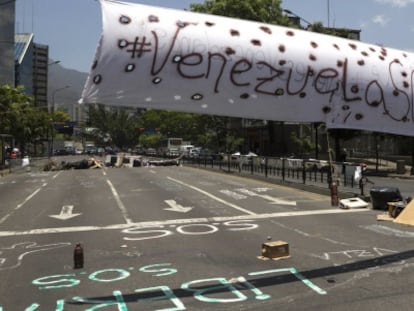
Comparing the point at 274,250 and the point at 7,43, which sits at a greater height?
the point at 7,43

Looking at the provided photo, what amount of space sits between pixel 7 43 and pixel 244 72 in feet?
309

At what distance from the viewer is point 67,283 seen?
7.97 meters

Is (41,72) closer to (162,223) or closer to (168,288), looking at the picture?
(162,223)

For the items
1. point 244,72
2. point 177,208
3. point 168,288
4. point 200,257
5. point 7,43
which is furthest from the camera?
point 7,43

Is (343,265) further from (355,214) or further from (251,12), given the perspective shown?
(251,12)

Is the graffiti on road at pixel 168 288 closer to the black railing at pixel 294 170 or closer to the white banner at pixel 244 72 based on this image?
the white banner at pixel 244 72

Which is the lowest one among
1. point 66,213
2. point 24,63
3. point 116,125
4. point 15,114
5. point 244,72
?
point 66,213

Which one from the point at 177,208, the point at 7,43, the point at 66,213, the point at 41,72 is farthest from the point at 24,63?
the point at 177,208

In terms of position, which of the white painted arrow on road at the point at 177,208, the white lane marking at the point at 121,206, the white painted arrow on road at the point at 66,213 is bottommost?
the white painted arrow on road at the point at 66,213

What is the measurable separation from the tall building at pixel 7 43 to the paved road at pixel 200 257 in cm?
7880

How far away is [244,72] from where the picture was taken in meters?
5.33

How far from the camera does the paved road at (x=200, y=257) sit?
712 cm

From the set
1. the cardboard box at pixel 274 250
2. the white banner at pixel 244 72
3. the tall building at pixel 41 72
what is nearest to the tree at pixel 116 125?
the tall building at pixel 41 72

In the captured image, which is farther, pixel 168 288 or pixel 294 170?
pixel 294 170
